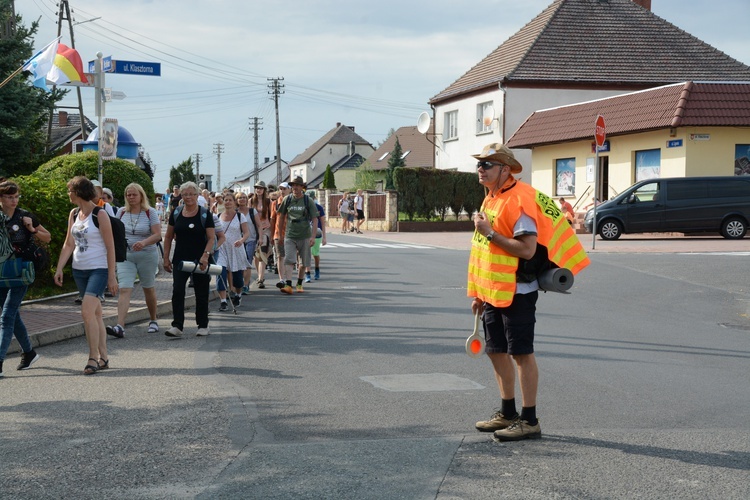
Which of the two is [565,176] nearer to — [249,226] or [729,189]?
[729,189]

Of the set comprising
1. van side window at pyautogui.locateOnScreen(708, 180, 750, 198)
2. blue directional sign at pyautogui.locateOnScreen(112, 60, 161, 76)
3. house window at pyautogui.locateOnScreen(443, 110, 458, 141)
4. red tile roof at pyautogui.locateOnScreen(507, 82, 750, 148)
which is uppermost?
house window at pyautogui.locateOnScreen(443, 110, 458, 141)

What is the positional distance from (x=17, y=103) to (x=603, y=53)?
96.1 feet

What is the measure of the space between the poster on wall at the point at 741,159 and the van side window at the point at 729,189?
13.4 ft

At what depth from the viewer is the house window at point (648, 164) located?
1258 inches

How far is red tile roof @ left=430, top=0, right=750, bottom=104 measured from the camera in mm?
43531

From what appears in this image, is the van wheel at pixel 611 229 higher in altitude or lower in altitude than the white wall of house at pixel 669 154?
lower

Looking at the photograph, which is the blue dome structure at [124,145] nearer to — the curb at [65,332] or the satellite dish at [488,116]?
the curb at [65,332]

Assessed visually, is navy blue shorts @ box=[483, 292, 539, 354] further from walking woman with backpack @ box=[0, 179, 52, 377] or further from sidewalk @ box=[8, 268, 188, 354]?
sidewalk @ box=[8, 268, 188, 354]

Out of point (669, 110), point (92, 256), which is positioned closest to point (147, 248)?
point (92, 256)

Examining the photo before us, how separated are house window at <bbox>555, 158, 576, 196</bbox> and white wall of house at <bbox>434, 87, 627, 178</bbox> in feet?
16.8

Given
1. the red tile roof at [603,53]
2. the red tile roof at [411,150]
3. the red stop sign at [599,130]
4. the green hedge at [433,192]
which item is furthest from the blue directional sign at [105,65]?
the red tile roof at [411,150]

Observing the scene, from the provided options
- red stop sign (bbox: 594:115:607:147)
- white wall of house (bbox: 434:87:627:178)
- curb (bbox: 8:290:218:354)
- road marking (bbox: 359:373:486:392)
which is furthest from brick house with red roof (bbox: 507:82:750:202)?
road marking (bbox: 359:373:486:392)

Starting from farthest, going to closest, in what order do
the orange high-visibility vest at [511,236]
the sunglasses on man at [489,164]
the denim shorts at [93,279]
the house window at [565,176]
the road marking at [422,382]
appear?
the house window at [565,176]
the denim shorts at [93,279]
the road marking at [422,382]
the sunglasses on man at [489,164]
the orange high-visibility vest at [511,236]

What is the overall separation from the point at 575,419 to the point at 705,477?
4.88 feet
